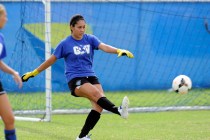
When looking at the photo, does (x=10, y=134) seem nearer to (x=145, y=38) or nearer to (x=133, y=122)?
(x=133, y=122)

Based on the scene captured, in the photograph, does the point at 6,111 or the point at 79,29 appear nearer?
the point at 6,111

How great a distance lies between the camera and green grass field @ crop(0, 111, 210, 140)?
948 centimetres

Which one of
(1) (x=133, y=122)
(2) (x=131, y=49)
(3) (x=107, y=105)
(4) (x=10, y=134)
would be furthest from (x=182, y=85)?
(4) (x=10, y=134)

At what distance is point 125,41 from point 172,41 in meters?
1.16

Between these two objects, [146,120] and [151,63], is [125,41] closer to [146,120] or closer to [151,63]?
[151,63]

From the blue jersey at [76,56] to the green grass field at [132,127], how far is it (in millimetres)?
1175

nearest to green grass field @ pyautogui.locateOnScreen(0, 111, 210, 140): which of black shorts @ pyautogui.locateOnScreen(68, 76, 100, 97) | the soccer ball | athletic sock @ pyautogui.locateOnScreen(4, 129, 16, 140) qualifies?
the soccer ball

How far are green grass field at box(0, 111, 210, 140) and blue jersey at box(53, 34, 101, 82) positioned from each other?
3.85ft

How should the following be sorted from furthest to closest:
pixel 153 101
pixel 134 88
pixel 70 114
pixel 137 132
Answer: pixel 134 88 < pixel 153 101 < pixel 70 114 < pixel 137 132

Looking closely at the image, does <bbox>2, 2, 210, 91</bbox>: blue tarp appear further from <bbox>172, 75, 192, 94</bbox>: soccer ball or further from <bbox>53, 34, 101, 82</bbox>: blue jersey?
<bbox>53, 34, 101, 82</bbox>: blue jersey

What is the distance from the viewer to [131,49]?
14.8 meters

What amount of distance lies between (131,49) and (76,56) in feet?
20.1

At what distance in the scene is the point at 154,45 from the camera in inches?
581

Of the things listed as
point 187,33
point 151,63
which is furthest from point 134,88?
point 187,33
